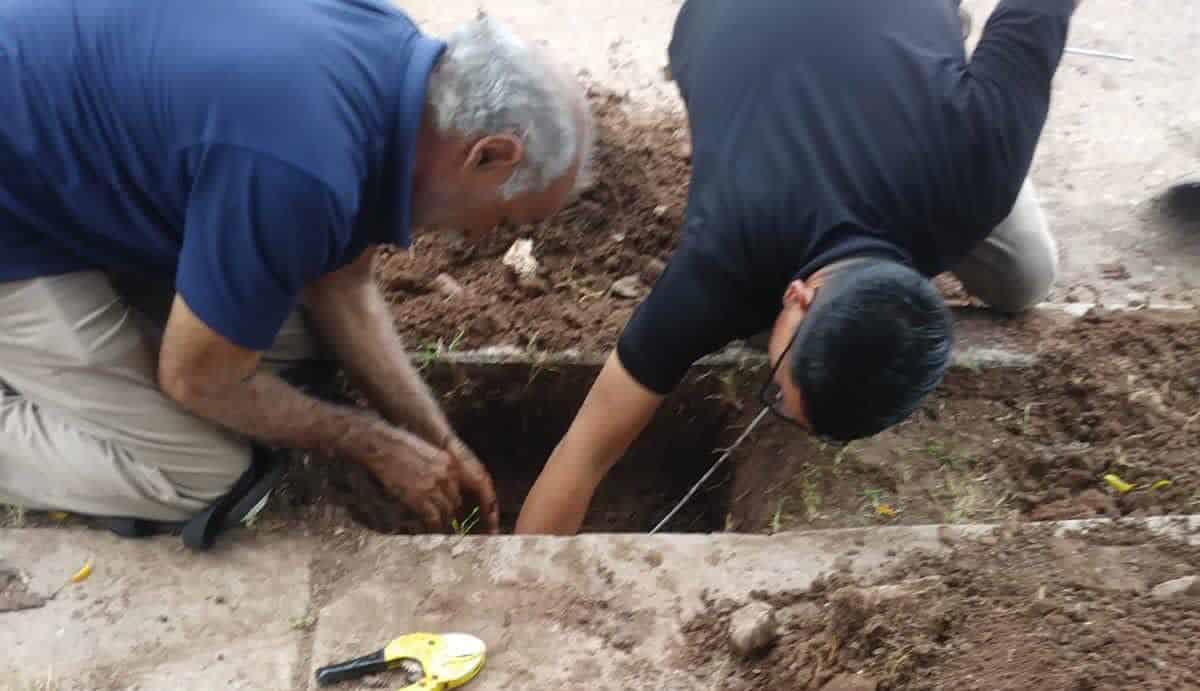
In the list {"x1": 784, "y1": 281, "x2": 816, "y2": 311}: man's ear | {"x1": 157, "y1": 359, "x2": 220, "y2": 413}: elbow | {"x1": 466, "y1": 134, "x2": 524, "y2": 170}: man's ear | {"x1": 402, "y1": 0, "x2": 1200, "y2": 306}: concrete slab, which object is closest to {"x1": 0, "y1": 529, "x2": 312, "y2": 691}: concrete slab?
{"x1": 157, "y1": 359, "x2": 220, "y2": 413}: elbow

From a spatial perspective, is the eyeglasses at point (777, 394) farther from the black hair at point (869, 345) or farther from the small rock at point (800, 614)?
the small rock at point (800, 614)

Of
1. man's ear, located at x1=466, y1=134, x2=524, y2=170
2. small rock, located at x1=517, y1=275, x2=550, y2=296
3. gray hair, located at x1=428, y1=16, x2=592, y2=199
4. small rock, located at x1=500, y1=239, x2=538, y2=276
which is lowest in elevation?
small rock, located at x1=517, y1=275, x2=550, y2=296

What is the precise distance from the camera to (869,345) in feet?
6.06

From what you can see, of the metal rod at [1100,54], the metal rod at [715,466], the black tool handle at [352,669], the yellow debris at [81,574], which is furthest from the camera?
the metal rod at [1100,54]

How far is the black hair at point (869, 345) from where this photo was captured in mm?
1843

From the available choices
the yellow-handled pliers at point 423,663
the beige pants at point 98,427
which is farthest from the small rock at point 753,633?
the beige pants at point 98,427

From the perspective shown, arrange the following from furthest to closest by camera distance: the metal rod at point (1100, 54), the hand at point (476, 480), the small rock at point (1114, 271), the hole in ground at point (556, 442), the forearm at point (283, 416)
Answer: the metal rod at point (1100, 54) → the small rock at point (1114, 271) → the hole in ground at point (556, 442) → the hand at point (476, 480) → the forearm at point (283, 416)

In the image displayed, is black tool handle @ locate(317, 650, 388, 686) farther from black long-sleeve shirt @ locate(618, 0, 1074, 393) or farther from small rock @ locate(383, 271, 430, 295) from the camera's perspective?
small rock @ locate(383, 271, 430, 295)

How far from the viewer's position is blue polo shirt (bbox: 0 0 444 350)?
168cm

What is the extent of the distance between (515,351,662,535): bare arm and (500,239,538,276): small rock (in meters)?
0.81

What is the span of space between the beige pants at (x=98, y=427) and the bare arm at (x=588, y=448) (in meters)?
0.67

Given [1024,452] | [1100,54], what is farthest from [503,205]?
[1100,54]

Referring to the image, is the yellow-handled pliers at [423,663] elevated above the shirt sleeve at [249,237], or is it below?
below

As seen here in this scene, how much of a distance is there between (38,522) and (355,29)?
1.28m
